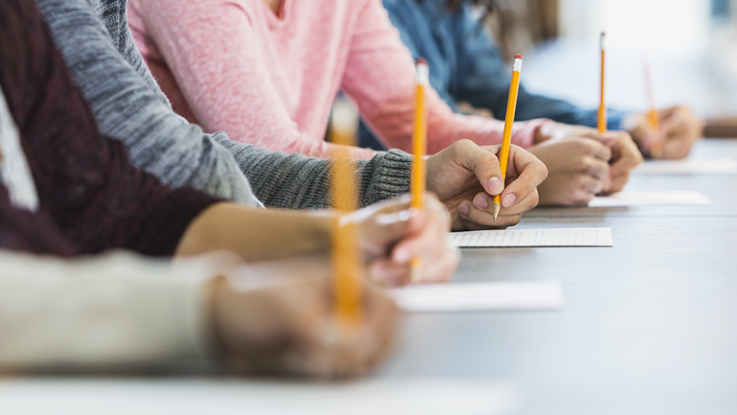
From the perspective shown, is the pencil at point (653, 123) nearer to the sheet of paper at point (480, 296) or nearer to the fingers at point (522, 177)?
the fingers at point (522, 177)

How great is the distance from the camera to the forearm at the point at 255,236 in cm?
49

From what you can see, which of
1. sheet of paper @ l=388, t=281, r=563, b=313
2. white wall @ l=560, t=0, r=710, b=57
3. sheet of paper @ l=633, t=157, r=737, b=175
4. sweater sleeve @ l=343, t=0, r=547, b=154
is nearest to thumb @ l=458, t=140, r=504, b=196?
sheet of paper @ l=388, t=281, r=563, b=313

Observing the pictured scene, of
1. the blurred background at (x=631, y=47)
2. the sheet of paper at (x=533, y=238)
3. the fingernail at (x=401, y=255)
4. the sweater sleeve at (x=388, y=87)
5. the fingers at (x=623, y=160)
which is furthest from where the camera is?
the blurred background at (x=631, y=47)

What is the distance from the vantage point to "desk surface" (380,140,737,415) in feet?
1.06

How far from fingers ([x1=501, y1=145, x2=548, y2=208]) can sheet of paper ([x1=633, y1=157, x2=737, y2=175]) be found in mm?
707

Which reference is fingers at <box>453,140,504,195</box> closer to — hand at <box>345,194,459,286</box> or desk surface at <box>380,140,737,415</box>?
desk surface at <box>380,140,737,415</box>

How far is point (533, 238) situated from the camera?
2.44ft

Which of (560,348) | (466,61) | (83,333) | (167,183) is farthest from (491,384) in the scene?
(466,61)

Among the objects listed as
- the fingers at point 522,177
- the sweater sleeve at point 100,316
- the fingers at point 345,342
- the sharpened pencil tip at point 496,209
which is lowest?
the sharpened pencil tip at point 496,209

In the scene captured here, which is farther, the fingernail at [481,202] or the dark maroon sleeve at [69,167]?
the fingernail at [481,202]

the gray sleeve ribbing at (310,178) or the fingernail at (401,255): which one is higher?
the fingernail at (401,255)

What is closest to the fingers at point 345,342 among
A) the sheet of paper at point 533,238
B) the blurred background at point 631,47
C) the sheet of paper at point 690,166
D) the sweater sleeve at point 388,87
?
the sheet of paper at point 533,238

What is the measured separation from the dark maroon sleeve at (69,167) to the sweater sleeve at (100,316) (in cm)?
16

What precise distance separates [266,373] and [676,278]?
36 centimetres
